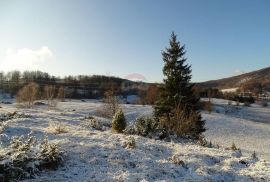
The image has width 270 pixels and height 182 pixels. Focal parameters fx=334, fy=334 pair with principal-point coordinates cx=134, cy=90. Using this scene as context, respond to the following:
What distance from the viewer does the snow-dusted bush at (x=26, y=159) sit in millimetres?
7316

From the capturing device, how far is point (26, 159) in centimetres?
791

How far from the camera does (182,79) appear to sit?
29906 millimetres

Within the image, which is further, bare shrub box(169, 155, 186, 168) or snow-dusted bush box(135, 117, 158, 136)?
snow-dusted bush box(135, 117, 158, 136)

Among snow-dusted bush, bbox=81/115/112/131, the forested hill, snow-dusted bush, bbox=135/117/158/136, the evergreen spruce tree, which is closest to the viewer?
snow-dusted bush, bbox=135/117/158/136

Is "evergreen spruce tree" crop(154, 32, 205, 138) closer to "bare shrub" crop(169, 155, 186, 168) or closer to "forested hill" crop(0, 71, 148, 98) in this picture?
"bare shrub" crop(169, 155, 186, 168)

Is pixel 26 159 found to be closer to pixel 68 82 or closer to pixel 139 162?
pixel 139 162

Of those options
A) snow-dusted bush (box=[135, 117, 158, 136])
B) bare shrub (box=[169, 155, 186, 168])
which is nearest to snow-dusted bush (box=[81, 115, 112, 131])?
snow-dusted bush (box=[135, 117, 158, 136])

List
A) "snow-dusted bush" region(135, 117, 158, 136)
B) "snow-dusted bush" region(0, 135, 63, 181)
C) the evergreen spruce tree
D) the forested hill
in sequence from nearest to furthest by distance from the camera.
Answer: "snow-dusted bush" region(0, 135, 63, 181) → "snow-dusted bush" region(135, 117, 158, 136) → the evergreen spruce tree → the forested hill

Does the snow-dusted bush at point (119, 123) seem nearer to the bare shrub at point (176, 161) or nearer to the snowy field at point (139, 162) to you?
the snowy field at point (139, 162)

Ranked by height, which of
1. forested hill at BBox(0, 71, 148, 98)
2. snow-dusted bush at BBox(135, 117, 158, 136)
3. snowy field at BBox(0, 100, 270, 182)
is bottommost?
snowy field at BBox(0, 100, 270, 182)

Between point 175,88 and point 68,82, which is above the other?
point 68,82

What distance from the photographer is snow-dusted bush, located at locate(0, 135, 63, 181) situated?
732cm

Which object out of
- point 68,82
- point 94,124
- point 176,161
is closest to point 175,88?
point 94,124

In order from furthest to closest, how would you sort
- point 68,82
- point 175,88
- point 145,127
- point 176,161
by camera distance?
point 68,82, point 175,88, point 145,127, point 176,161
